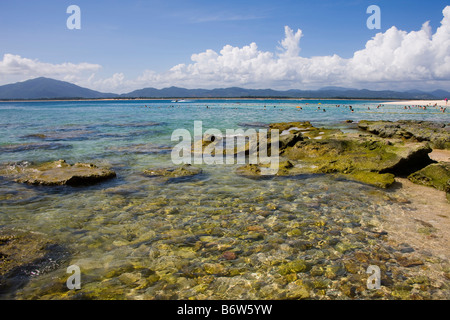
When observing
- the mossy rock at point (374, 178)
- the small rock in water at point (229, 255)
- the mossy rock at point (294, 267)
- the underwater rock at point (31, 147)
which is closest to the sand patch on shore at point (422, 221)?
the mossy rock at point (374, 178)

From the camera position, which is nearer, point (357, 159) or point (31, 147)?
point (357, 159)

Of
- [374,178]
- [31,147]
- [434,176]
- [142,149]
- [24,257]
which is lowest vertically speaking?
[24,257]

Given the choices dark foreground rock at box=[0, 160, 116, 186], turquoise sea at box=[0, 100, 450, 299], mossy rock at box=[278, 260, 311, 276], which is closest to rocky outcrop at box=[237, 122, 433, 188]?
turquoise sea at box=[0, 100, 450, 299]

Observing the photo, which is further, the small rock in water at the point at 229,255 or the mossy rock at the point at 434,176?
the mossy rock at the point at 434,176

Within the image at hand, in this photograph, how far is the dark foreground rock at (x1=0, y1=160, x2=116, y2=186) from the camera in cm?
1067

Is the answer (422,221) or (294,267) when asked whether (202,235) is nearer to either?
(294,267)

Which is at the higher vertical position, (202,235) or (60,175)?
(60,175)

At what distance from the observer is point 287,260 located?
18.6ft

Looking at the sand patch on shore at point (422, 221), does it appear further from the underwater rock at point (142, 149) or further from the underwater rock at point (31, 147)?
the underwater rock at point (31, 147)

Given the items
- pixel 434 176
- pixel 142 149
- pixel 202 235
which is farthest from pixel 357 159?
pixel 142 149

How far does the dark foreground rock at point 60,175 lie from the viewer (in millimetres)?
10672

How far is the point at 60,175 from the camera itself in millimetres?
11125

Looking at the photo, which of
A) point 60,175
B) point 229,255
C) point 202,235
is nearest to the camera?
point 229,255
